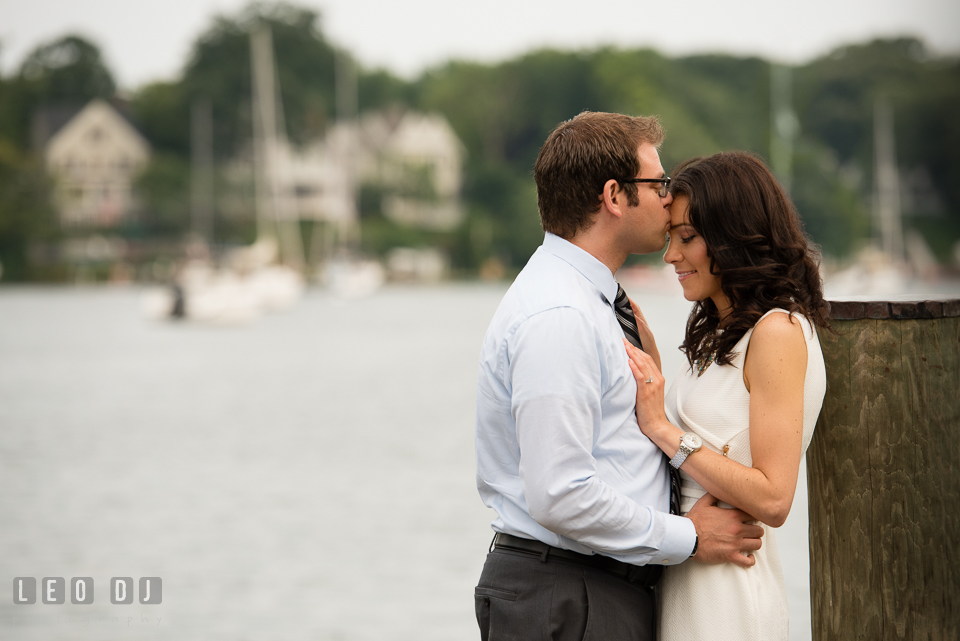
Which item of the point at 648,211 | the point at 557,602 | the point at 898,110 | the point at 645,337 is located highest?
the point at 898,110

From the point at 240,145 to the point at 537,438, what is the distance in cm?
8012

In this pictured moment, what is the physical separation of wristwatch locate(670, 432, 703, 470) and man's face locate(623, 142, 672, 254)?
478 millimetres

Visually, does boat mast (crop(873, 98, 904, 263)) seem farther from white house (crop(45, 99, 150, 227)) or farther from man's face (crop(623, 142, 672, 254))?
man's face (crop(623, 142, 672, 254))

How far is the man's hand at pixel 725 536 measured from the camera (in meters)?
2.53

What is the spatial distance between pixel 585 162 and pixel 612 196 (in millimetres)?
117

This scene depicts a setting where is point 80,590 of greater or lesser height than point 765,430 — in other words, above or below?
below

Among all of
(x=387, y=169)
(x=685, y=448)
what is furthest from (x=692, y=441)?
(x=387, y=169)

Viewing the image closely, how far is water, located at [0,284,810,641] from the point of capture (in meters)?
6.75

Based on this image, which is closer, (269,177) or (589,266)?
(589,266)

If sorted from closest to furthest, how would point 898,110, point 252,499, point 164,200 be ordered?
1. point 252,499
2. point 164,200
3. point 898,110

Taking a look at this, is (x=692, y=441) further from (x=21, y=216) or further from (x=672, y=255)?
(x=21, y=216)

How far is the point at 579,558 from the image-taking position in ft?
8.32

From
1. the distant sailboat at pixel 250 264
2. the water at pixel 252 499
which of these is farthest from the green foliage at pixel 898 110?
the water at pixel 252 499

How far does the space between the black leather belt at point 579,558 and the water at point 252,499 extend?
393cm
